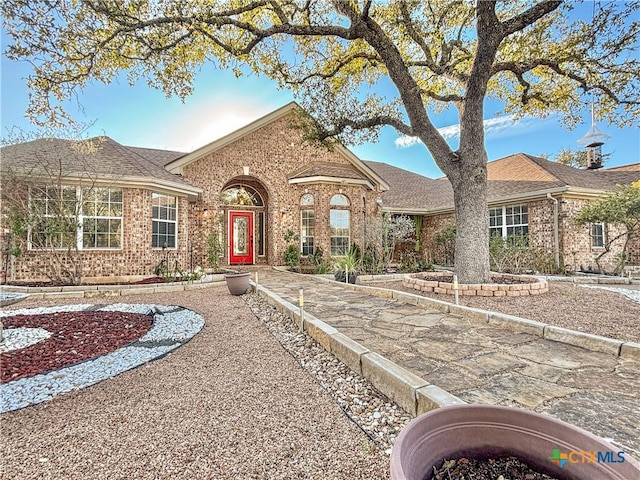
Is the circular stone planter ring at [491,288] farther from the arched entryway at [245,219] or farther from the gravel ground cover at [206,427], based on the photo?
the arched entryway at [245,219]

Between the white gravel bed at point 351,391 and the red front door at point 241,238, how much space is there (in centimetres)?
1047

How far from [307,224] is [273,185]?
2.30 metres

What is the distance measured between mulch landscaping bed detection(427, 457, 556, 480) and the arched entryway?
1405cm

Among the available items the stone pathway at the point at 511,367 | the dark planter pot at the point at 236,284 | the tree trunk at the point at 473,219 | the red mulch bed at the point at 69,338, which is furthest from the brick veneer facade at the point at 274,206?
the stone pathway at the point at 511,367

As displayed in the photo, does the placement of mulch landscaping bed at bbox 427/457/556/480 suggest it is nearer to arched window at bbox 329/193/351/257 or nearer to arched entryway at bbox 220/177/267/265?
arched window at bbox 329/193/351/257

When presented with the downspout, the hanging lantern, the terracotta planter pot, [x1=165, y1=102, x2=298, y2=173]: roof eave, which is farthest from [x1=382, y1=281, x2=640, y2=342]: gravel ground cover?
the hanging lantern

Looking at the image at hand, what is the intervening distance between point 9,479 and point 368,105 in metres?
9.60

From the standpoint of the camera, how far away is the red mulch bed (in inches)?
138

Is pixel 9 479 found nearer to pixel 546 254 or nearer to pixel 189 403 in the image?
pixel 189 403

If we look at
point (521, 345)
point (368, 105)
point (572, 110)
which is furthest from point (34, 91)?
point (572, 110)

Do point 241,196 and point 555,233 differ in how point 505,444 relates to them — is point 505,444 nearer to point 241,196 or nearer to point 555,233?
point 555,233

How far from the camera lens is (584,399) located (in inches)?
92.8

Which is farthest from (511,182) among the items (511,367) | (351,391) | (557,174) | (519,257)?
(351,391)

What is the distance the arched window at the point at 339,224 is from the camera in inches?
543
